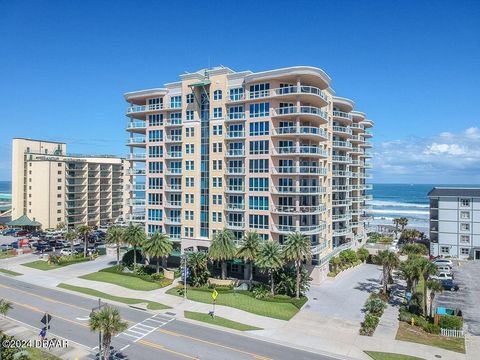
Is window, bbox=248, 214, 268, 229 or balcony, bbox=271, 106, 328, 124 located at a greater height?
balcony, bbox=271, 106, 328, 124

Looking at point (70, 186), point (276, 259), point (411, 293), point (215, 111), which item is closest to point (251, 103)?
point (215, 111)

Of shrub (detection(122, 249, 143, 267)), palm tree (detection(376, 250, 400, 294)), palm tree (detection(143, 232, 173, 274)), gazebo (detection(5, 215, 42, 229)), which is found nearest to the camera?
palm tree (detection(376, 250, 400, 294))

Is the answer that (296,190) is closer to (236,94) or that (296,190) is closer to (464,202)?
(236,94)

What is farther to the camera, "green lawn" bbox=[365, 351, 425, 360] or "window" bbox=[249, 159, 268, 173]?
"window" bbox=[249, 159, 268, 173]

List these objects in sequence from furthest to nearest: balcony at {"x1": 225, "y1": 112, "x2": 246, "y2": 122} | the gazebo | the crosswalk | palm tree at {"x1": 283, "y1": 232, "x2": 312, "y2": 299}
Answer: the gazebo
balcony at {"x1": 225, "y1": 112, "x2": 246, "y2": 122}
palm tree at {"x1": 283, "y1": 232, "x2": 312, "y2": 299}
the crosswalk

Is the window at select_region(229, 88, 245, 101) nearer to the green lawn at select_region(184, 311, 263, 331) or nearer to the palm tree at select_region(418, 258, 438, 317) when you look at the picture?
the green lawn at select_region(184, 311, 263, 331)

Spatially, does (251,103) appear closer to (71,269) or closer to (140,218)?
(140,218)

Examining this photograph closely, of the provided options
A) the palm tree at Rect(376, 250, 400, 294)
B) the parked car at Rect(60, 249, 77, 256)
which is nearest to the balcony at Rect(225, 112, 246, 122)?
the palm tree at Rect(376, 250, 400, 294)
